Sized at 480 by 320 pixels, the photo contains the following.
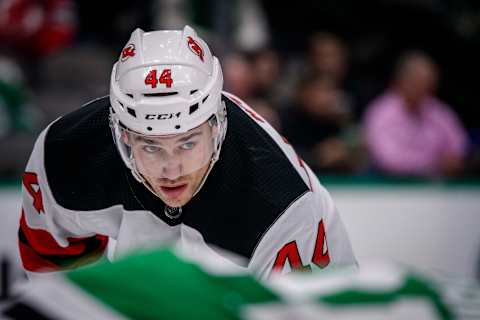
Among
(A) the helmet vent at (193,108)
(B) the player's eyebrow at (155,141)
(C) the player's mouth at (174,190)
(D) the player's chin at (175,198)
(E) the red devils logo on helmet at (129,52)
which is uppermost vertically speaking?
(E) the red devils logo on helmet at (129,52)

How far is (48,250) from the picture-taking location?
2.74m

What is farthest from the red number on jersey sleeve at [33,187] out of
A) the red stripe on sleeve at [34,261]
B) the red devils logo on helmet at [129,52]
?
the red devils logo on helmet at [129,52]

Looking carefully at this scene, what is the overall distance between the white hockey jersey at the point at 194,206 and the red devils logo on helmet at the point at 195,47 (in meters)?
0.24

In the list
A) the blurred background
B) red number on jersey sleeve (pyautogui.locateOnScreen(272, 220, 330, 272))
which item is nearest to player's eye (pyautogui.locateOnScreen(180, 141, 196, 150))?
red number on jersey sleeve (pyautogui.locateOnScreen(272, 220, 330, 272))

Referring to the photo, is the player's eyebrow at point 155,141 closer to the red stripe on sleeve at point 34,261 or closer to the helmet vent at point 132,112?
the helmet vent at point 132,112

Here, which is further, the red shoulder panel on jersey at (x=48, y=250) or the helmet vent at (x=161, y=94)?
the red shoulder panel on jersey at (x=48, y=250)

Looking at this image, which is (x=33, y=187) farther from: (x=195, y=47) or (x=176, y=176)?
(x=195, y=47)

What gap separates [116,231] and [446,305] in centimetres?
165

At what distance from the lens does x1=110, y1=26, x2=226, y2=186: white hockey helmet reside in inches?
86.7

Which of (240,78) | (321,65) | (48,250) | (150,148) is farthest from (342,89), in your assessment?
(150,148)

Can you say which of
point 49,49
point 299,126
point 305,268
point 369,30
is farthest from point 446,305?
point 369,30

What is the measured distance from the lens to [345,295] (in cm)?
110

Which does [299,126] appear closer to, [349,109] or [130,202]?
[349,109]

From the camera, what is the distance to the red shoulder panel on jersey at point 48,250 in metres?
2.71
